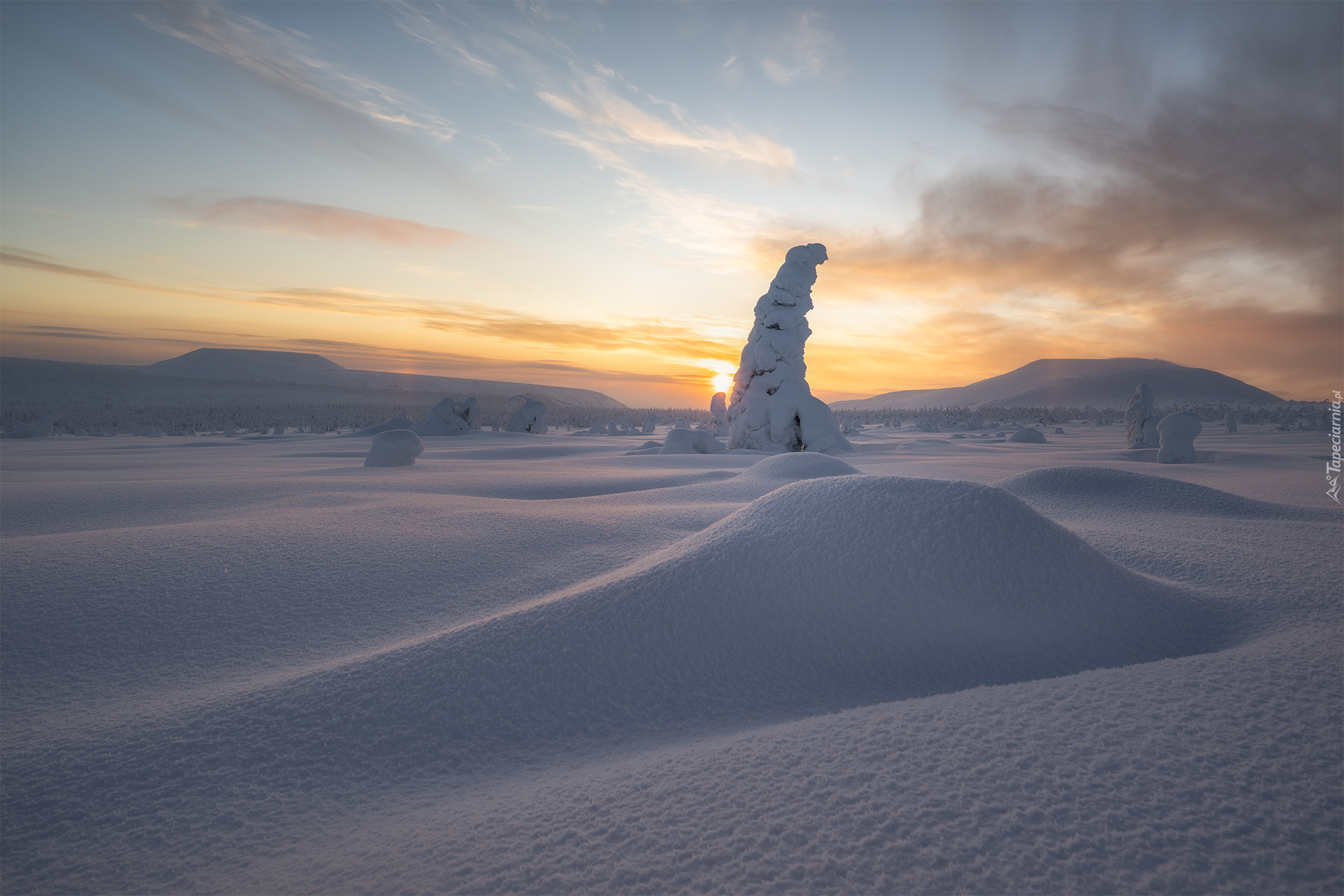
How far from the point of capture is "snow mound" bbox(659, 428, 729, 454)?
14.9 metres

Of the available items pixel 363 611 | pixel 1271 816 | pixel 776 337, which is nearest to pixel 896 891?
pixel 1271 816

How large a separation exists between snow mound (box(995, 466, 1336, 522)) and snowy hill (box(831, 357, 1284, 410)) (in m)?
93.2

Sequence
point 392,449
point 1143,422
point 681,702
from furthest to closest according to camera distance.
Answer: point 1143,422
point 392,449
point 681,702

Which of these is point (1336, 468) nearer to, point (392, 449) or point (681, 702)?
point (681, 702)

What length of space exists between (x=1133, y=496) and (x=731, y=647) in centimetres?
650

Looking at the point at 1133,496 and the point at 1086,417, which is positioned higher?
the point at 1086,417

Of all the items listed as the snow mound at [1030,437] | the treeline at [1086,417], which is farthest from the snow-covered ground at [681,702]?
the treeline at [1086,417]

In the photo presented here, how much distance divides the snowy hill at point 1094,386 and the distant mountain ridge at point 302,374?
3143 inches

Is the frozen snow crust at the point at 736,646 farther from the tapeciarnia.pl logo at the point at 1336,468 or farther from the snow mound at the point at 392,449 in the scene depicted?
the snow mound at the point at 392,449

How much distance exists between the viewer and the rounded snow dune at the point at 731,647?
87.0 inches

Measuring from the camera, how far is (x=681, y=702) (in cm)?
A: 255

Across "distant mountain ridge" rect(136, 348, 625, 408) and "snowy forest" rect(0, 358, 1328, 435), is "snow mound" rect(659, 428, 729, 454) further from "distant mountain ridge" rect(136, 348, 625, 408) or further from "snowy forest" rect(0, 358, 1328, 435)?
"distant mountain ridge" rect(136, 348, 625, 408)

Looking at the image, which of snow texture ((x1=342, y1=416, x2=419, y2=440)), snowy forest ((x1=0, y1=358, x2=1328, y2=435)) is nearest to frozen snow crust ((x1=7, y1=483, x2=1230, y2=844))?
snow texture ((x1=342, y1=416, x2=419, y2=440))

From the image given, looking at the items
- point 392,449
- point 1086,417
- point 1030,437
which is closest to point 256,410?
point 392,449
